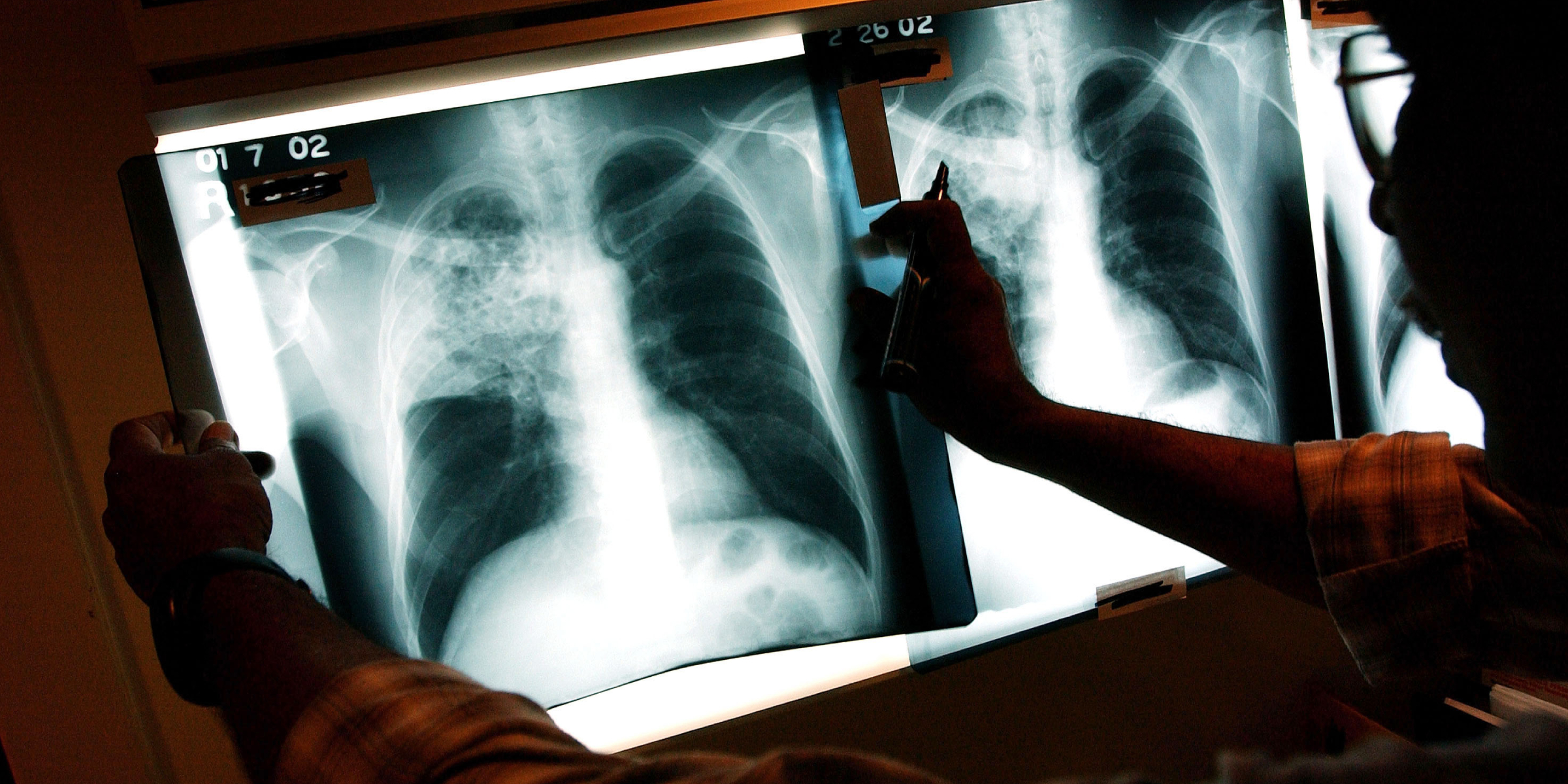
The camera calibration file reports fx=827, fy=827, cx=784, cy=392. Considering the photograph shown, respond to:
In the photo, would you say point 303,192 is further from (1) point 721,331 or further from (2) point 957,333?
(2) point 957,333

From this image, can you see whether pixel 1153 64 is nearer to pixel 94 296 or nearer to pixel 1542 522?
pixel 1542 522

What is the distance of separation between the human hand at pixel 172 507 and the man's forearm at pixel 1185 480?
2.35 ft

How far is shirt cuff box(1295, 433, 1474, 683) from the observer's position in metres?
0.73

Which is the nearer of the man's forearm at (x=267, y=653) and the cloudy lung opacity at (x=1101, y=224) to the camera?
the man's forearm at (x=267, y=653)

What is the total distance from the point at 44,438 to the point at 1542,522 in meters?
1.34

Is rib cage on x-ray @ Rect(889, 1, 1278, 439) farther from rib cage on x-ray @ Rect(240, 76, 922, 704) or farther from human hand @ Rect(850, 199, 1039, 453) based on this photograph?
rib cage on x-ray @ Rect(240, 76, 922, 704)

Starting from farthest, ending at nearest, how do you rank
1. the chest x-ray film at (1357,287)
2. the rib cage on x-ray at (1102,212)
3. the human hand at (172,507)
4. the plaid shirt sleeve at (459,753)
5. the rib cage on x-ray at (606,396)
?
the chest x-ray film at (1357,287) < the rib cage on x-ray at (1102,212) < the rib cage on x-ray at (606,396) < the human hand at (172,507) < the plaid shirt sleeve at (459,753)

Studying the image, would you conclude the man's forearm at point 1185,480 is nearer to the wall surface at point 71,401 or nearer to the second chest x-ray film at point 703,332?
the second chest x-ray film at point 703,332

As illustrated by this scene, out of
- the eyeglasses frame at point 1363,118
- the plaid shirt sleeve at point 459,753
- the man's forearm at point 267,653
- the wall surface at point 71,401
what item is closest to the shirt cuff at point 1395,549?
the eyeglasses frame at point 1363,118

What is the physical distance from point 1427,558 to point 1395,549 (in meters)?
0.02

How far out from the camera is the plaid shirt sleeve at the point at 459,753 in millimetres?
422

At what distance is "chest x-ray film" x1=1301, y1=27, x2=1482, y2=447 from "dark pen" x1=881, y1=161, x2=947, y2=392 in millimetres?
600

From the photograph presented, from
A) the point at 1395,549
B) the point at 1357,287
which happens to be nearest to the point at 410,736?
the point at 1395,549

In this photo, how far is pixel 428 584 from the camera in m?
0.85
